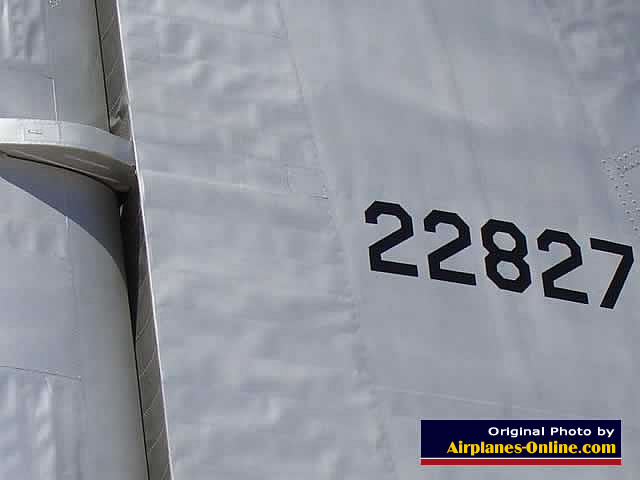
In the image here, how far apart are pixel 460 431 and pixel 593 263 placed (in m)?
0.68

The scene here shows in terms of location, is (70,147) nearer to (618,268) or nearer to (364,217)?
(364,217)

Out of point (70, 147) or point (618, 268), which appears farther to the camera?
point (618, 268)

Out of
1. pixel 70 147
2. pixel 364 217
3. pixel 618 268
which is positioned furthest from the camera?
pixel 618 268

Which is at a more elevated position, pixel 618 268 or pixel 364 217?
pixel 364 217

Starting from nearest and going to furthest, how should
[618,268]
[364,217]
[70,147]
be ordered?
[70,147] < [364,217] < [618,268]

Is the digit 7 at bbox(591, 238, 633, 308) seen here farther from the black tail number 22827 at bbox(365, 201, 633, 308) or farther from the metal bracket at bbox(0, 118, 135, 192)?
the metal bracket at bbox(0, 118, 135, 192)

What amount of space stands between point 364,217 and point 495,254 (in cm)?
38

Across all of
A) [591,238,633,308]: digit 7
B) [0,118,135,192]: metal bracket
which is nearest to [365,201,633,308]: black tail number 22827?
[591,238,633,308]: digit 7

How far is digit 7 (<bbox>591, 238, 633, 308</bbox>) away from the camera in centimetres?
323

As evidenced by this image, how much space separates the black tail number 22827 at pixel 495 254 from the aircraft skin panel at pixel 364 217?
0.01 metres

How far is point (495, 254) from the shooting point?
3.16 meters

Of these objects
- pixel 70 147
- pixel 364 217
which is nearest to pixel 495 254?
pixel 364 217

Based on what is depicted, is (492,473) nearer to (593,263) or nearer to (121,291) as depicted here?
(593,263)

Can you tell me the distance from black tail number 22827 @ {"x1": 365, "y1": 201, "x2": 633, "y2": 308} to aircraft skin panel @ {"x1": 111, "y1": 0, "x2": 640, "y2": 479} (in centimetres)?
1
